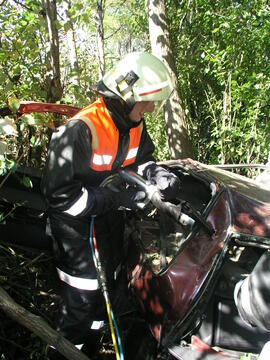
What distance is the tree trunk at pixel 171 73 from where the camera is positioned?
4.99 meters

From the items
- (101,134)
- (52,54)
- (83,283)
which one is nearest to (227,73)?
(52,54)

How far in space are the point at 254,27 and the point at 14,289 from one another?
4.76 meters

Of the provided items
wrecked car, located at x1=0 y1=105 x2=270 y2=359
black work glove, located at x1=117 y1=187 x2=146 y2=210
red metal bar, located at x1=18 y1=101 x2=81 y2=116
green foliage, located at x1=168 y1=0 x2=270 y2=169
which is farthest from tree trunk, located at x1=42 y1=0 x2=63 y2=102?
green foliage, located at x1=168 y1=0 x2=270 y2=169

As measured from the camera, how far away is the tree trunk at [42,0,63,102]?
3.20 meters

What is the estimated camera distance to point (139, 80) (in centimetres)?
204

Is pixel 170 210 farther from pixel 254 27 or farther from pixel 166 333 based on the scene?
pixel 254 27

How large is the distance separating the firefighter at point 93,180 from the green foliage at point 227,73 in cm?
319

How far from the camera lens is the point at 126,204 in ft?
7.05

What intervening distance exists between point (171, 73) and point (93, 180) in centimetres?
338

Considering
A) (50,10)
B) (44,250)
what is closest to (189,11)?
(50,10)

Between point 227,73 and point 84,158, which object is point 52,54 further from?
point 227,73

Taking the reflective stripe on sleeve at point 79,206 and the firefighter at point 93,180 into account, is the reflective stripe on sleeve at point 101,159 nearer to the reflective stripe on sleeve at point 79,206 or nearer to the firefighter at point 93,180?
the firefighter at point 93,180

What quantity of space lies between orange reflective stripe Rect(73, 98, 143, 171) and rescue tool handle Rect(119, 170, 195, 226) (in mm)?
148

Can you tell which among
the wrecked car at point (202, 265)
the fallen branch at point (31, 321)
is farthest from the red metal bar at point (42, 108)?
the fallen branch at point (31, 321)
